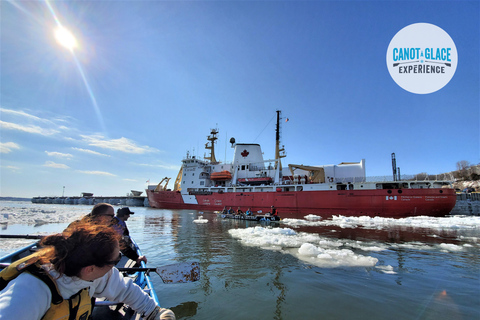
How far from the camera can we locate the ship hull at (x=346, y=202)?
2166cm

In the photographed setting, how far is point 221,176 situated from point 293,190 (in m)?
11.4

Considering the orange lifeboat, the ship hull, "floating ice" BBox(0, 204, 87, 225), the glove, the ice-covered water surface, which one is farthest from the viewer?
the orange lifeboat

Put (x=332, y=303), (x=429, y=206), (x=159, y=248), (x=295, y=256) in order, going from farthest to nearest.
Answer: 1. (x=429, y=206)
2. (x=159, y=248)
3. (x=295, y=256)
4. (x=332, y=303)

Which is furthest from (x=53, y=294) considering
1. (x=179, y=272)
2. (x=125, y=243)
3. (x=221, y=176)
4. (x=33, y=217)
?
(x=221, y=176)

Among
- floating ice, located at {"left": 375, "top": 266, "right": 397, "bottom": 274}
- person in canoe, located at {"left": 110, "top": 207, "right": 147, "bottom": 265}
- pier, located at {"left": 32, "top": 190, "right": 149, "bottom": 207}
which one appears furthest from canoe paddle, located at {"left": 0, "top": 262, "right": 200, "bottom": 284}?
pier, located at {"left": 32, "top": 190, "right": 149, "bottom": 207}

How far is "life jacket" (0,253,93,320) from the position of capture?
4.94 ft

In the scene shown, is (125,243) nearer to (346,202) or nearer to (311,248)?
(311,248)

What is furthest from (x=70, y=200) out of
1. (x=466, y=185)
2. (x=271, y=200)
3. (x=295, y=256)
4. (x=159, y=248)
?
(x=466, y=185)

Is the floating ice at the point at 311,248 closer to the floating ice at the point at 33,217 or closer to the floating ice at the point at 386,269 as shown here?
the floating ice at the point at 386,269

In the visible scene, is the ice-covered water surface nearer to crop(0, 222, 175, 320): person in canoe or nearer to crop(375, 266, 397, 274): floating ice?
crop(0, 222, 175, 320): person in canoe

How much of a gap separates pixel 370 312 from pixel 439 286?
2.82 metres

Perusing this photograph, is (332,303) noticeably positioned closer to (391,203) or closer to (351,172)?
(391,203)

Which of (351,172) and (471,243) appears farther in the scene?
(351,172)

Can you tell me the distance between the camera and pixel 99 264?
173cm
